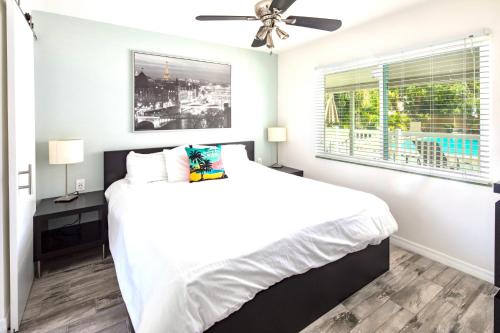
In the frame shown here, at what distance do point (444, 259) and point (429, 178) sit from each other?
77 centimetres

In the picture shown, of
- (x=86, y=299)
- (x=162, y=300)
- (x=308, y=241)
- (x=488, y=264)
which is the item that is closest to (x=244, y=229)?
(x=308, y=241)

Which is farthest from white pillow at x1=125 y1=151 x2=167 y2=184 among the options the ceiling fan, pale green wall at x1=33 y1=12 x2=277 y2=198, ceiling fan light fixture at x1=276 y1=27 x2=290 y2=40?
ceiling fan light fixture at x1=276 y1=27 x2=290 y2=40

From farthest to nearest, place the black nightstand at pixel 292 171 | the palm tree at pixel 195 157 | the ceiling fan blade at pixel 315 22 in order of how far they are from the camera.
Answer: the black nightstand at pixel 292 171, the palm tree at pixel 195 157, the ceiling fan blade at pixel 315 22

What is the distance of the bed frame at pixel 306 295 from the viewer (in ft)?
4.96

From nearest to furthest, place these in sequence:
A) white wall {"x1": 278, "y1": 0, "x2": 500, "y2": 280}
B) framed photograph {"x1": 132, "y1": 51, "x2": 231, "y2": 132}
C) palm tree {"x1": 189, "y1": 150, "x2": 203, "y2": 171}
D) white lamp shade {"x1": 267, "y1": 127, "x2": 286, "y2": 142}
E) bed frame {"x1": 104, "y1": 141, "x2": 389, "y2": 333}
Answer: bed frame {"x1": 104, "y1": 141, "x2": 389, "y2": 333}, white wall {"x1": 278, "y1": 0, "x2": 500, "y2": 280}, palm tree {"x1": 189, "y1": 150, "x2": 203, "y2": 171}, framed photograph {"x1": 132, "y1": 51, "x2": 231, "y2": 132}, white lamp shade {"x1": 267, "y1": 127, "x2": 286, "y2": 142}

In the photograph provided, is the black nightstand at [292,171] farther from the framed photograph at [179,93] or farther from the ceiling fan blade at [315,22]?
the ceiling fan blade at [315,22]

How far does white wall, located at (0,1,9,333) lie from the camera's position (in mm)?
1634

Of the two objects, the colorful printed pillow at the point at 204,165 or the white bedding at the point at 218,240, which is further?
the colorful printed pillow at the point at 204,165

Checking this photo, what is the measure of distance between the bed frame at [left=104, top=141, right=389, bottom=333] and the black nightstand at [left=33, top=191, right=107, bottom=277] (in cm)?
183

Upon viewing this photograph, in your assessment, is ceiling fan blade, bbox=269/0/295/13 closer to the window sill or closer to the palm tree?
the palm tree

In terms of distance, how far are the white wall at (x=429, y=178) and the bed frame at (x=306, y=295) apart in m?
0.67

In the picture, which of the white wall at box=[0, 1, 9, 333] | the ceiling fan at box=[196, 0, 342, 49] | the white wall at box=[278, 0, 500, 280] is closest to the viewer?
the white wall at box=[0, 1, 9, 333]

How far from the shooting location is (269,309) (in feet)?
5.24

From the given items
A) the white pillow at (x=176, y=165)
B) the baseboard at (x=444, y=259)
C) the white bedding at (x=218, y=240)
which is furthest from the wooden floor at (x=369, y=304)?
the white pillow at (x=176, y=165)
